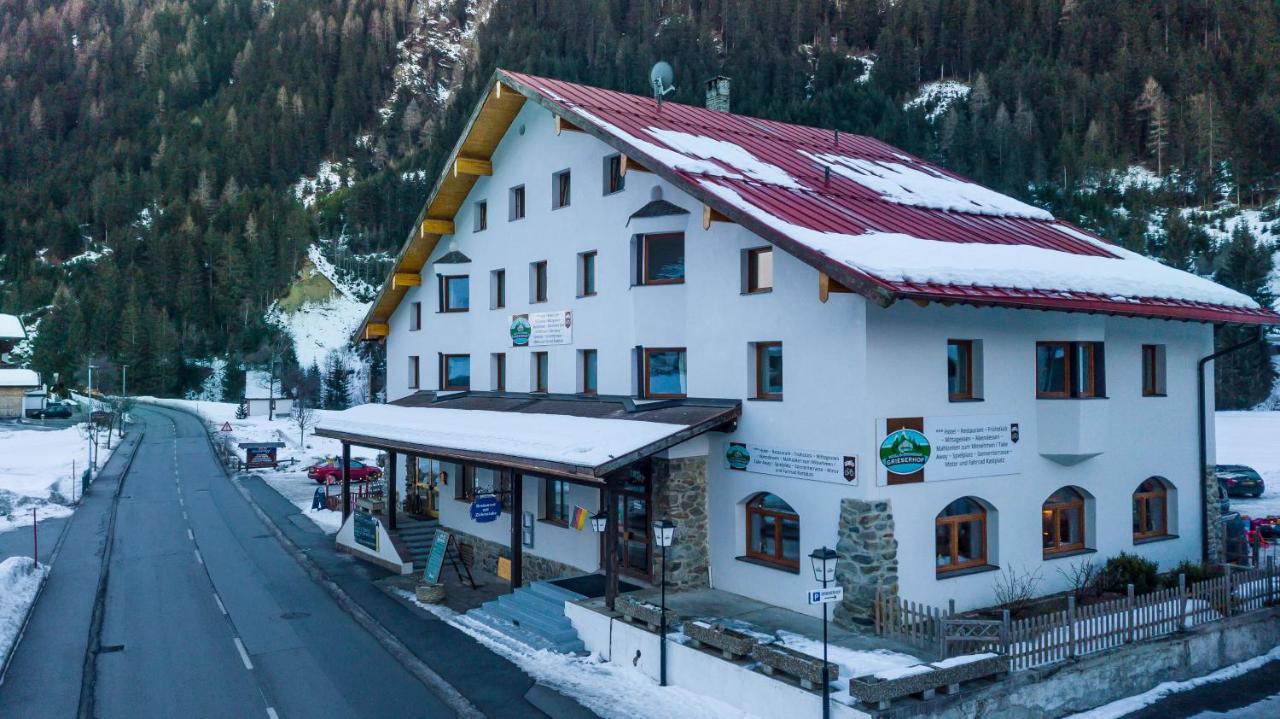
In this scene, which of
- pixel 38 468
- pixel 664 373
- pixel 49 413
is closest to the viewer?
pixel 664 373

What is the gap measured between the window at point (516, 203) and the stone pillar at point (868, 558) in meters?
13.9

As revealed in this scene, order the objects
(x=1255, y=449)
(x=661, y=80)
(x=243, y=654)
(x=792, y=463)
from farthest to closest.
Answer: (x=1255, y=449) < (x=661, y=80) < (x=243, y=654) < (x=792, y=463)

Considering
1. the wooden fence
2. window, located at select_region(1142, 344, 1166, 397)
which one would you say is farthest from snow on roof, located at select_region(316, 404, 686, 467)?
window, located at select_region(1142, 344, 1166, 397)

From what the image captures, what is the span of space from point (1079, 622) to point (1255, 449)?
37268mm

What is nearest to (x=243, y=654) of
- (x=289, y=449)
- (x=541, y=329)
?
(x=541, y=329)

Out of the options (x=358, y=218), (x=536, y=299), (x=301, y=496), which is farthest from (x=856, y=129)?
(x=536, y=299)

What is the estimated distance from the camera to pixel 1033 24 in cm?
16088

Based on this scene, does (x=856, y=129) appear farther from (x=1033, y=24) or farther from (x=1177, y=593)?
(x=1177, y=593)

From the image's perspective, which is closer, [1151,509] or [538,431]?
[1151,509]

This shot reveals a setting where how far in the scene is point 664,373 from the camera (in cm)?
1984

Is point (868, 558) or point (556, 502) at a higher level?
point (868, 558)

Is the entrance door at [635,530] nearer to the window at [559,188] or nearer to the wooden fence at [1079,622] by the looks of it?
the wooden fence at [1079,622]

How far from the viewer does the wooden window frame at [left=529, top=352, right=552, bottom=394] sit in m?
24.4

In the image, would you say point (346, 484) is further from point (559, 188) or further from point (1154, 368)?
point (1154, 368)
